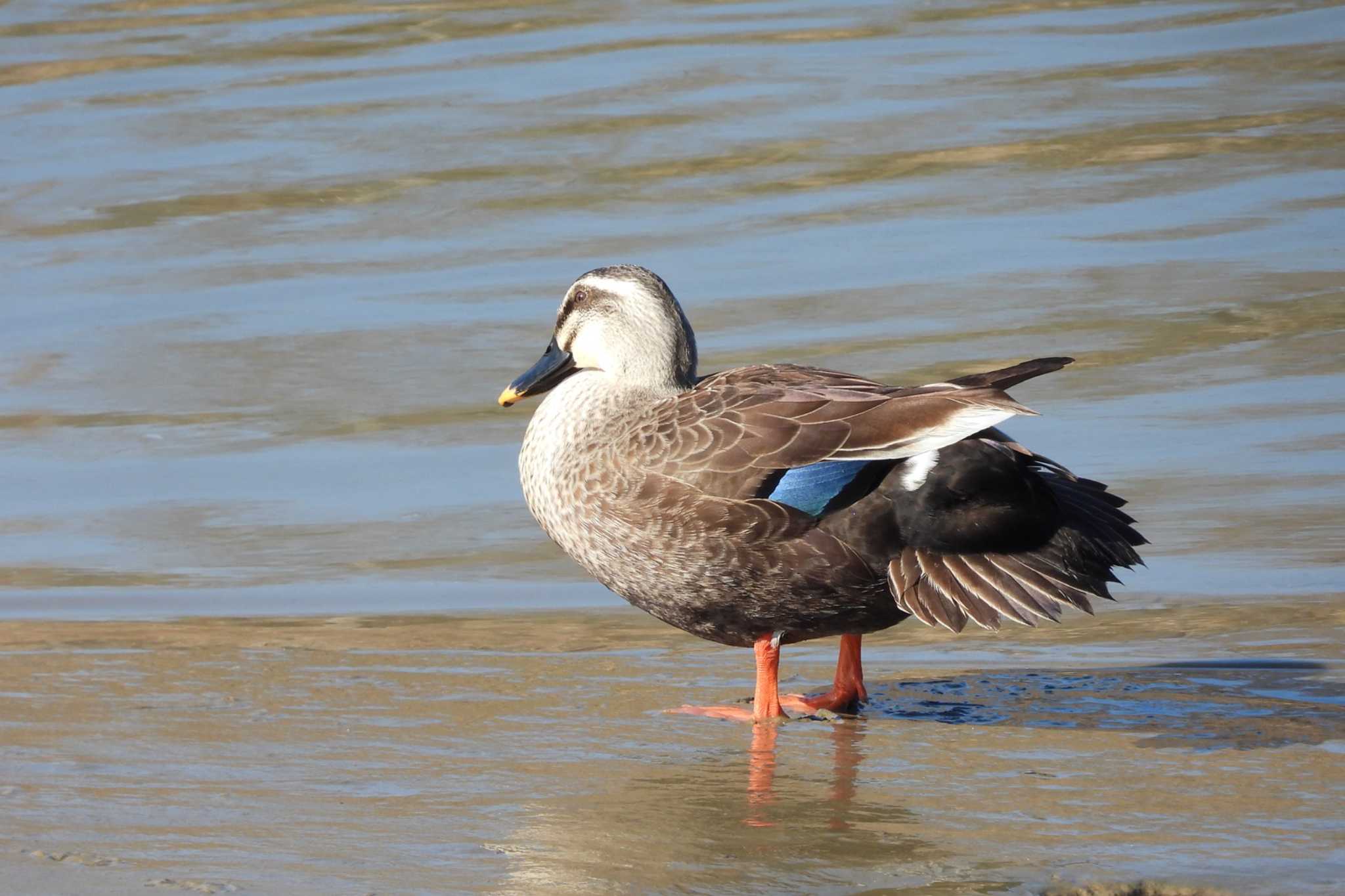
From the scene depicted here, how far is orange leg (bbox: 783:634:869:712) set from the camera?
15.3 ft

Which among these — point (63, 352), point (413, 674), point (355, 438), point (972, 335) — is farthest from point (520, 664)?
point (63, 352)

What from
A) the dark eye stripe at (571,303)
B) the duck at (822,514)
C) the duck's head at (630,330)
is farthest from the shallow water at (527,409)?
the dark eye stripe at (571,303)

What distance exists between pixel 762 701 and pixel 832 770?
44 cm

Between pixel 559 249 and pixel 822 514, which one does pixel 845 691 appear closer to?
pixel 822 514

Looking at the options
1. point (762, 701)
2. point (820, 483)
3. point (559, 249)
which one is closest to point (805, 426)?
point (820, 483)

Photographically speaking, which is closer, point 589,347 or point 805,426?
point 805,426

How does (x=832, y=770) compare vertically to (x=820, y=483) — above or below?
below

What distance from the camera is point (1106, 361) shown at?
7.53 meters

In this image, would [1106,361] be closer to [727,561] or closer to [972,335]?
[972,335]

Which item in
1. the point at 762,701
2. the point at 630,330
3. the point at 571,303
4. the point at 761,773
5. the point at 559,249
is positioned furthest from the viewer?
the point at 559,249

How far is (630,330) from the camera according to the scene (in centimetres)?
502

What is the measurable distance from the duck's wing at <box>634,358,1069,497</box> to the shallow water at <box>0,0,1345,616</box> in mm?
1221

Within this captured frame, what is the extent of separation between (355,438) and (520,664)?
91.8 inches

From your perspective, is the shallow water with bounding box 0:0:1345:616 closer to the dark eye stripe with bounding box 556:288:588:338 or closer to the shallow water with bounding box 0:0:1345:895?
the shallow water with bounding box 0:0:1345:895
